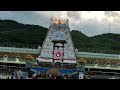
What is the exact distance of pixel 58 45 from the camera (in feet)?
60.1

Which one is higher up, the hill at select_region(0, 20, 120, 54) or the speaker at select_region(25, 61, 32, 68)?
the hill at select_region(0, 20, 120, 54)

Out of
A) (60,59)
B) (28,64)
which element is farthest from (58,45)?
(28,64)

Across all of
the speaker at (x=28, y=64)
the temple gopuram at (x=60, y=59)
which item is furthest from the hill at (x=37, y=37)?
the speaker at (x=28, y=64)

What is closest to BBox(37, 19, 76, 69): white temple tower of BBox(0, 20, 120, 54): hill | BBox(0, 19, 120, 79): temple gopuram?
BBox(0, 19, 120, 79): temple gopuram

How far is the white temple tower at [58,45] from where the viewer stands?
58.1 feet

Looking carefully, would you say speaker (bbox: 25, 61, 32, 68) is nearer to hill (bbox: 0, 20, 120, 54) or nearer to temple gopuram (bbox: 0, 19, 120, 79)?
temple gopuram (bbox: 0, 19, 120, 79)

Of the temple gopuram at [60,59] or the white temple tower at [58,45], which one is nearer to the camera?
the temple gopuram at [60,59]

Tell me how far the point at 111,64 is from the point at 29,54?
463 centimetres

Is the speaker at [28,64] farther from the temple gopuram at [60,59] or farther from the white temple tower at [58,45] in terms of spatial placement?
the white temple tower at [58,45]

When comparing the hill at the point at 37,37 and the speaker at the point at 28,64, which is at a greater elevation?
the hill at the point at 37,37

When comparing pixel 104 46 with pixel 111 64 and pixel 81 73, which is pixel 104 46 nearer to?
pixel 111 64

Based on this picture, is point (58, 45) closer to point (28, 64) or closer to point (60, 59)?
point (60, 59)

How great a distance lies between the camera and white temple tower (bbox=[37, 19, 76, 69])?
1770 cm

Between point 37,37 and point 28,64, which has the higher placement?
point 37,37
